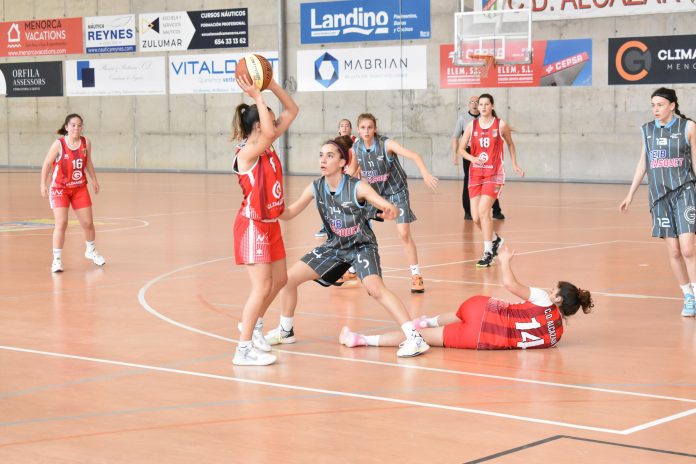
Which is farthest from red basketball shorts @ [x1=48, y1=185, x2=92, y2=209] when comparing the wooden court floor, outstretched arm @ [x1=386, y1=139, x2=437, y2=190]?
outstretched arm @ [x1=386, y1=139, x2=437, y2=190]

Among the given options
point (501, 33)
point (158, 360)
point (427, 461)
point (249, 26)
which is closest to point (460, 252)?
point (158, 360)

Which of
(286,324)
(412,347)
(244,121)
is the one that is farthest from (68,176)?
(412,347)

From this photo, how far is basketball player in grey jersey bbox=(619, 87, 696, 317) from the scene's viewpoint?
9555 millimetres

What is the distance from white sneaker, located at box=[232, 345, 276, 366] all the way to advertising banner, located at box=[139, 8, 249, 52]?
24.5m

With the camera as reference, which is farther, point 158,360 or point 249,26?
point 249,26

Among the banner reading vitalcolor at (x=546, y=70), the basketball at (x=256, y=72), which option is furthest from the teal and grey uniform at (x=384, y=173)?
the banner reading vitalcolor at (x=546, y=70)

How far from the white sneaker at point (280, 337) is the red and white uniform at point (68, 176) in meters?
5.45

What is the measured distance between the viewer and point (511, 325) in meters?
8.09

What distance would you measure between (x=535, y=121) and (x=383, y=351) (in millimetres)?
19718

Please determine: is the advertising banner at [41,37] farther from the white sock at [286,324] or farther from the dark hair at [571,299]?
the dark hair at [571,299]

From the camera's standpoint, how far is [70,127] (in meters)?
13.2

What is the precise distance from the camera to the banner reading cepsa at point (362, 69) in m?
28.7

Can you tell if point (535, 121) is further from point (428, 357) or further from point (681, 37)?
point (428, 357)

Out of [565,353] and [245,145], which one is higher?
[245,145]
